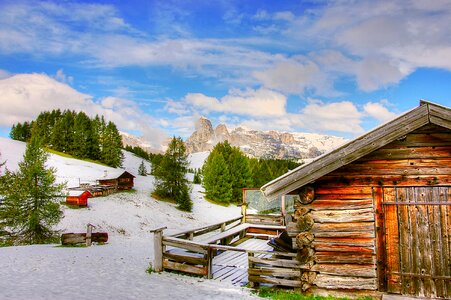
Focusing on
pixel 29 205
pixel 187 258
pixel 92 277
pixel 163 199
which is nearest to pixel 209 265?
pixel 187 258

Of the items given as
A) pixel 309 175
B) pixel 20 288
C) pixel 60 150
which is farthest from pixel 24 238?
pixel 60 150

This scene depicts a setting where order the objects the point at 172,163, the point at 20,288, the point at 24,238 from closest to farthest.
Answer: the point at 20,288
the point at 24,238
the point at 172,163

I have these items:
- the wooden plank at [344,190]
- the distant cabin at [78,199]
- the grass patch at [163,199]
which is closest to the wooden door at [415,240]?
the wooden plank at [344,190]

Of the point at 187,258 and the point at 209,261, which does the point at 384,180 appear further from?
the point at 187,258

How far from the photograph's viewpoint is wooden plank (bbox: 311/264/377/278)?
9008 millimetres

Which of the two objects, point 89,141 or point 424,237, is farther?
point 89,141

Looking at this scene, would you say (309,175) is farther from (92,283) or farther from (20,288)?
(20,288)

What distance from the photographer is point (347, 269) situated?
9.20 m

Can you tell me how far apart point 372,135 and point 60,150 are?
3460 inches

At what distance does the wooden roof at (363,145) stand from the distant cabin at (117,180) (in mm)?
44000

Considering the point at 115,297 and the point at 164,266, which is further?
the point at 164,266

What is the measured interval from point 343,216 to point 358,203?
0.53 metres

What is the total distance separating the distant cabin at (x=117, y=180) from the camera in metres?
50.1

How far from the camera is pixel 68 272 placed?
13.4 meters
